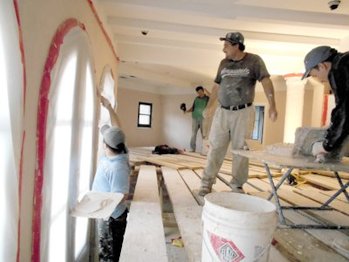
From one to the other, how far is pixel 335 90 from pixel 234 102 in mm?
945

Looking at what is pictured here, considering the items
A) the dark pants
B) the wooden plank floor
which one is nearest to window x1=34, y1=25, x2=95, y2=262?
the dark pants

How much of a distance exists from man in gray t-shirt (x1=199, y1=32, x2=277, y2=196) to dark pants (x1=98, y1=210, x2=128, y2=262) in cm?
80

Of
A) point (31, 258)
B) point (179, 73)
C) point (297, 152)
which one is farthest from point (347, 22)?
point (179, 73)

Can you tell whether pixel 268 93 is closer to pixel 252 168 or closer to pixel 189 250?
pixel 189 250

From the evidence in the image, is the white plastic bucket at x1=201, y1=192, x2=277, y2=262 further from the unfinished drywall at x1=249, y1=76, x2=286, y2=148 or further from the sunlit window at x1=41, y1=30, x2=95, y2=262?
the unfinished drywall at x1=249, y1=76, x2=286, y2=148

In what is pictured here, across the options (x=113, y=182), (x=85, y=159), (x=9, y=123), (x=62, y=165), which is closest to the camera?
(x=9, y=123)

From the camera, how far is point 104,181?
2.65m

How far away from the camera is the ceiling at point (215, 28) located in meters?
3.19

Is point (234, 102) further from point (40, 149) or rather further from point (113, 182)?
point (40, 149)

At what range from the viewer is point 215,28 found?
3930 millimetres

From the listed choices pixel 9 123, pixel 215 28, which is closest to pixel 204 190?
pixel 9 123

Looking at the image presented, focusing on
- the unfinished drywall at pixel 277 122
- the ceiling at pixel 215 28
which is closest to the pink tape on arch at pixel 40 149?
the ceiling at pixel 215 28

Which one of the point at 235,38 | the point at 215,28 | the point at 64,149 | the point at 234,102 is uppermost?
the point at 215,28

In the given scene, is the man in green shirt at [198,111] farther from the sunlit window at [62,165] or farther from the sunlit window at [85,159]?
the sunlit window at [62,165]
